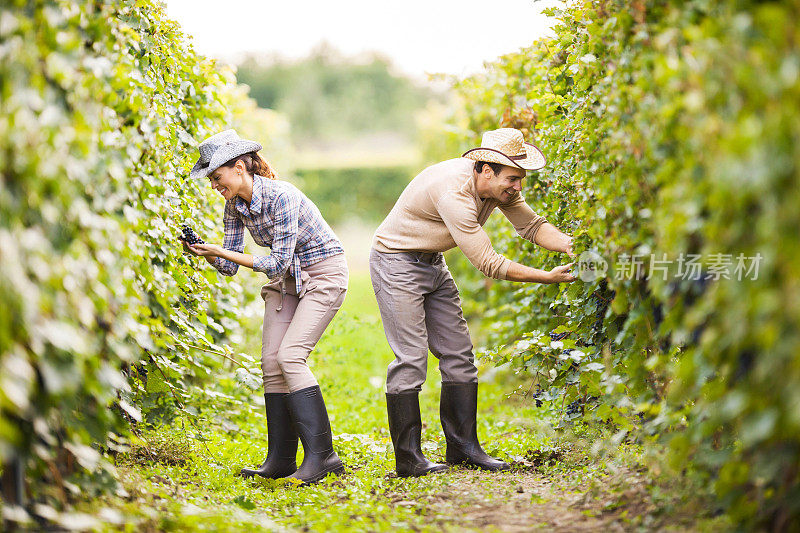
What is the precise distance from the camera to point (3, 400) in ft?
6.40

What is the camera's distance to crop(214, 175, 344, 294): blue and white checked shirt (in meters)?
4.18

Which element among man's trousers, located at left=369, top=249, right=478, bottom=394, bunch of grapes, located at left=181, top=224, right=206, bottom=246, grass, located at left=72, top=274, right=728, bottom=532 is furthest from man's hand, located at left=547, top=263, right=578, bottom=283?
bunch of grapes, located at left=181, top=224, right=206, bottom=246

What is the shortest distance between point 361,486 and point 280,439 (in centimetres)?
61

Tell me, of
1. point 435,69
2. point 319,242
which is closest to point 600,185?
point 319,242

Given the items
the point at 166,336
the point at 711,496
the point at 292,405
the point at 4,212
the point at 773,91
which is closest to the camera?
the point at 773,91

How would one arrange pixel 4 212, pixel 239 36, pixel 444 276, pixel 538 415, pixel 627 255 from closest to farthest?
1. pixel 4 212
2. pixel 627 255
3. pixel 444 276
4. pixel 538 415
5. pixel 239 36

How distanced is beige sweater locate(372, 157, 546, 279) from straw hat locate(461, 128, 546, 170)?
0.16m

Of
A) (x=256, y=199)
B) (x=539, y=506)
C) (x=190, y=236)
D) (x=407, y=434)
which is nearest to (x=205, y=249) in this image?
(x=190, y=236)

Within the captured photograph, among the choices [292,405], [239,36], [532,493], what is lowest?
[532,493]

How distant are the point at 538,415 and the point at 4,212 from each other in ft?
12.8

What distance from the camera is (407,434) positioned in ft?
14.1

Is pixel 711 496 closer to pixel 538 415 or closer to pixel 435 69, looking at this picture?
pixel 538 415

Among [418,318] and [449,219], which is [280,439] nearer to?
[418,318]

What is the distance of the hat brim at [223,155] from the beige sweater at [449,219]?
2.85 feet
